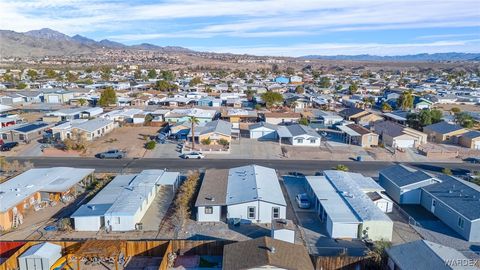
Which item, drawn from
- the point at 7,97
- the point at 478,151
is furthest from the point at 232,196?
the point at 7,97

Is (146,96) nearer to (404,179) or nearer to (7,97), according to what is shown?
(7,97)

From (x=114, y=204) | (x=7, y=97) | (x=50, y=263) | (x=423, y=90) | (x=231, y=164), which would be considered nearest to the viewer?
(x=50, y=263)

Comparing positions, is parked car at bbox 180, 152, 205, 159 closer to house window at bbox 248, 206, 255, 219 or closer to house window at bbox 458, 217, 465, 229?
house window at bbox 248, 206, 255, 219

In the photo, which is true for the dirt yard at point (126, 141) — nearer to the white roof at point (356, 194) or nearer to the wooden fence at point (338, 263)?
the white roof at point (356, 194)

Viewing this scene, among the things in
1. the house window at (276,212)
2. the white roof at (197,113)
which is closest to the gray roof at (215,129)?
the white roof at (197,113)

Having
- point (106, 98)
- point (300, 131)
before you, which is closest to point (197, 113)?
point (300, 131)

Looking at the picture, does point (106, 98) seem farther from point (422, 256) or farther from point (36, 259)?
point (422, 256)
